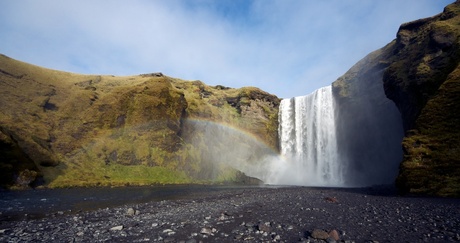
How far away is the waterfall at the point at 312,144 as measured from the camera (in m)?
→ 67.3

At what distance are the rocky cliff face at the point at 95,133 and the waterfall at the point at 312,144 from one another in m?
18.8

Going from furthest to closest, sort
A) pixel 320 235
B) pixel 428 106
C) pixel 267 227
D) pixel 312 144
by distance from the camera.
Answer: pixel 312 144 → pixel 428 106 → pixel 267 227 → pixel 320 235

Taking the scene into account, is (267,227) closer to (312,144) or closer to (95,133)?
(95,133)

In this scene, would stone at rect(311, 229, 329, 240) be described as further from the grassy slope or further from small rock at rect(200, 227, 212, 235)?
the grassy slope

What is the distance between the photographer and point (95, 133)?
2421 inches

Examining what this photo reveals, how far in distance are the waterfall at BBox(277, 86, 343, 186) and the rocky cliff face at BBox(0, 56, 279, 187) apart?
18828mm

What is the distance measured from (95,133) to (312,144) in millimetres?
60294

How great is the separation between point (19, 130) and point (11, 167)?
13.9m

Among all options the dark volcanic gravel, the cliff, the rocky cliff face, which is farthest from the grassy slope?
the rocky cliff face

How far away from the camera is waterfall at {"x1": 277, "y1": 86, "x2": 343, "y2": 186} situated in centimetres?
6731

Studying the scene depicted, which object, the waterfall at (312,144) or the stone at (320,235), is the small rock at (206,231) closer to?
the stone at (320,235)

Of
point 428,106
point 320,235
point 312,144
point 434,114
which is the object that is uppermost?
point 312,144

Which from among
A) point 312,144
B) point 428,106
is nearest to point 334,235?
point 428,106

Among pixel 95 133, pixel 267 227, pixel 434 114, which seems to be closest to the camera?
pixel 267 227
